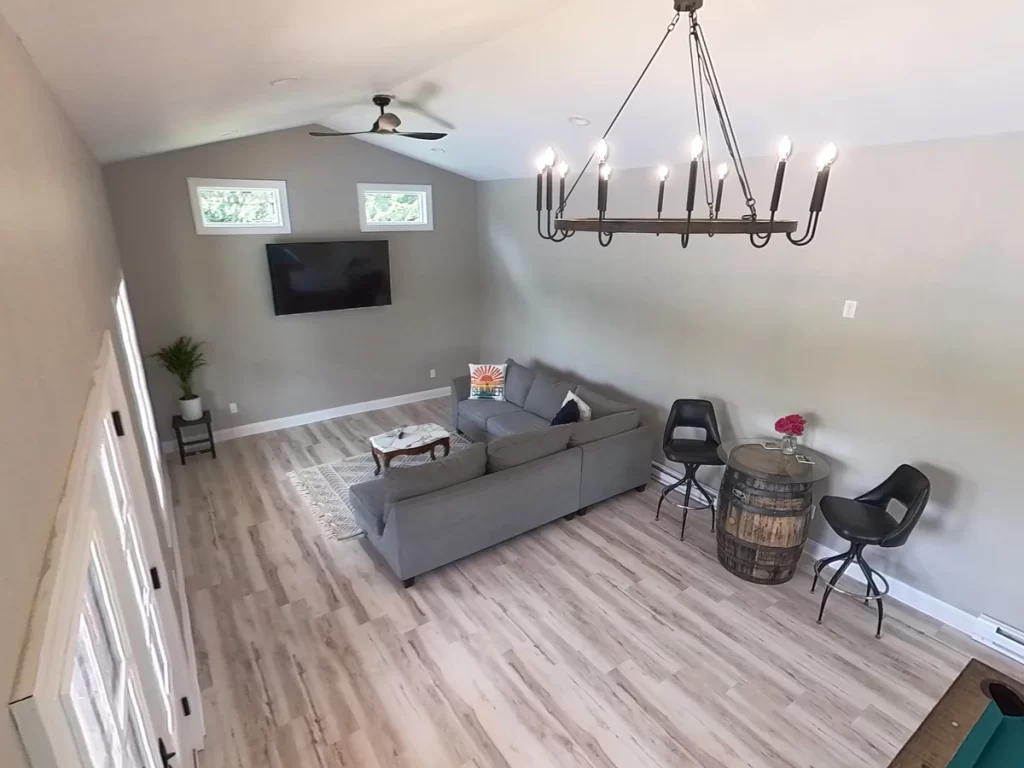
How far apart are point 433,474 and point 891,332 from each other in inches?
116

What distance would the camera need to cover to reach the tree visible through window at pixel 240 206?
212 inches

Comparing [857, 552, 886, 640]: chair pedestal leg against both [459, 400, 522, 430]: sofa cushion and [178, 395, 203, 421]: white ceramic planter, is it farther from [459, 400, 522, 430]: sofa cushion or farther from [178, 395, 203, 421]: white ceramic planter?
[178, 395, 203, 421]: white ceramic planter

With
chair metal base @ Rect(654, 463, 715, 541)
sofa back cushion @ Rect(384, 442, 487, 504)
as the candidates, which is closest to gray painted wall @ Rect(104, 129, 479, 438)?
sofa back cushion @ Rect(384, 442, 487, 504)

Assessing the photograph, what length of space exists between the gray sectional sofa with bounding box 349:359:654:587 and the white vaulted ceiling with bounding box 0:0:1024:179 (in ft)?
7.30

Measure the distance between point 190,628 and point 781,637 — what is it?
11.4 ft

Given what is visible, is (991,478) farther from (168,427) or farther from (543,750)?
(168,427)

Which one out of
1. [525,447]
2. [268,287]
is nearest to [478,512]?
[525,447]

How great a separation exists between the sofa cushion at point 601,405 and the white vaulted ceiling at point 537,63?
2.06 meters

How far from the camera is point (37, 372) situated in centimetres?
95

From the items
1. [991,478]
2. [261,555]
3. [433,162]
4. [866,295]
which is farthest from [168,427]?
[991,478]

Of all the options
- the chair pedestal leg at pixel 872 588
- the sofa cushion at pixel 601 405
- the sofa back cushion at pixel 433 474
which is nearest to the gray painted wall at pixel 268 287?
the sofa cushion at pixel 601 405

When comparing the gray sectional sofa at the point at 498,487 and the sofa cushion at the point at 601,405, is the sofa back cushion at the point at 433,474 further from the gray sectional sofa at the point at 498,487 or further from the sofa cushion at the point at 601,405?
the sofa cushion at the point at 601,405

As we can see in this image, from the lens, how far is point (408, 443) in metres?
4.89

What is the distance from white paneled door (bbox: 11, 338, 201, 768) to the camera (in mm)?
729
